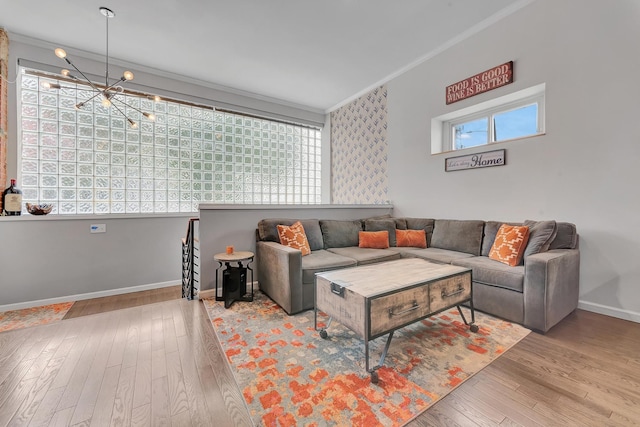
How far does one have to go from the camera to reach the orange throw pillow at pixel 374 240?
3296mm

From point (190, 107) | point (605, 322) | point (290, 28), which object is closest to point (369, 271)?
point (605, 322)

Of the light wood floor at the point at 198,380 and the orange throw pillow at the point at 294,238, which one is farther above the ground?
the orange throw pillow at the point at 294,238

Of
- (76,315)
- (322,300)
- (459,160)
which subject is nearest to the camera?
(322,300)

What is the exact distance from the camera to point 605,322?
216cm

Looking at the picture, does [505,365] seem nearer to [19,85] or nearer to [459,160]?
[459,160]

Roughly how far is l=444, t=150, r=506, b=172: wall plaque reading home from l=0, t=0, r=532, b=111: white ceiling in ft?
4.84

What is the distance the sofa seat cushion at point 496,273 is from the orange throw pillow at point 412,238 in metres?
0.79

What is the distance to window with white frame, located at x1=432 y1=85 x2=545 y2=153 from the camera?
110 inches

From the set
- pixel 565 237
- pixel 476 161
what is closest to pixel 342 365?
pixel 565 237

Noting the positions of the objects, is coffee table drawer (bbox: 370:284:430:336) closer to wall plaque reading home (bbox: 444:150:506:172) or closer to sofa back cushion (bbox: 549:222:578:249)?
sofa back cushion (bbox: 549:222:578:249)

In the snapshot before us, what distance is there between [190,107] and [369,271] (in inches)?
150

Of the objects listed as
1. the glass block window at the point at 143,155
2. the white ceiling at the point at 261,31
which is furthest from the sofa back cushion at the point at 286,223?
the white ceiling at the point at 261,31

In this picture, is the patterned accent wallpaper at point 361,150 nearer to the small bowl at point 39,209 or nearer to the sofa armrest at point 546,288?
the sofa armrest at point 546,288

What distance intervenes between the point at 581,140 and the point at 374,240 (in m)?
2.24
